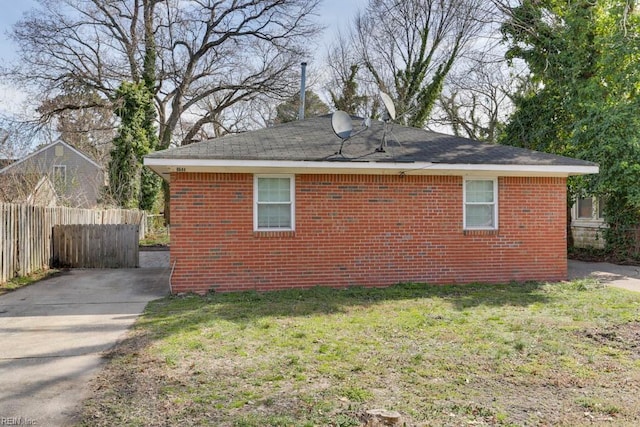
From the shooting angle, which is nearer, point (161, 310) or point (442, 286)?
point (161, 310)

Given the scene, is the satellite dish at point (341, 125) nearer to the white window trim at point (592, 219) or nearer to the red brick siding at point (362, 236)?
the red brick siding at point (362, 236)

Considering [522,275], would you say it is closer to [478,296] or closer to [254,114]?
[478,296]

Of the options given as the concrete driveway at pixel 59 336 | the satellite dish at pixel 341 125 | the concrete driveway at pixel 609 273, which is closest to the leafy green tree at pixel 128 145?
the concrete driveway at pixel 59 336

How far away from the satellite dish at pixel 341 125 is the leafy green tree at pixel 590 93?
8663mm

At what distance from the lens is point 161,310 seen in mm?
7910

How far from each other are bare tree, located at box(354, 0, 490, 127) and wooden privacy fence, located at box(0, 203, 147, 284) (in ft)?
62.6

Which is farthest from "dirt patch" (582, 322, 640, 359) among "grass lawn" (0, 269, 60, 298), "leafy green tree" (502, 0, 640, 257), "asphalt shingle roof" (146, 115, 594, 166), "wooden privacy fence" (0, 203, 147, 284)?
"wooden privacy fence" (0, 203, 147, 284)

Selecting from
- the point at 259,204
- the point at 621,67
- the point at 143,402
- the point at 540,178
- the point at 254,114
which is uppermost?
the point at 254,114

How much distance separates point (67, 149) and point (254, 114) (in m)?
12.7

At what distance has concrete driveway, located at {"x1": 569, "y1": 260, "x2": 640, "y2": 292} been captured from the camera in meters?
11.0

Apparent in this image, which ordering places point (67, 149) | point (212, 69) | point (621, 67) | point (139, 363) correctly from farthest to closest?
1. point (67, 149)
2. point (212, 69)
3. point (621, 67)
4. point (139, 363)

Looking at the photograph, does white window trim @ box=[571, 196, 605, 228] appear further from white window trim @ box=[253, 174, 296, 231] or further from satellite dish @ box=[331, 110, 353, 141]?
white window trim @ box=[253, 174, 296, 231]

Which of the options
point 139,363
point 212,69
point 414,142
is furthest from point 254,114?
point 139,363

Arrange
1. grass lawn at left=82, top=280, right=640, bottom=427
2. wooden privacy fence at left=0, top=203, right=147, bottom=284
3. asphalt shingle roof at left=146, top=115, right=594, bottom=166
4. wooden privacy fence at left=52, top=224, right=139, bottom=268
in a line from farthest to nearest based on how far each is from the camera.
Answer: wooden privacy fence at left=52, top=224, right=139, bottom=268, wooden privacy fence at left=0, top=203, right=147, bottom=284, asphalt shingle roof at left=146, top=115, right=594, bottom=166, grass lawn at left=82, top=280, right=640, bottom=427
